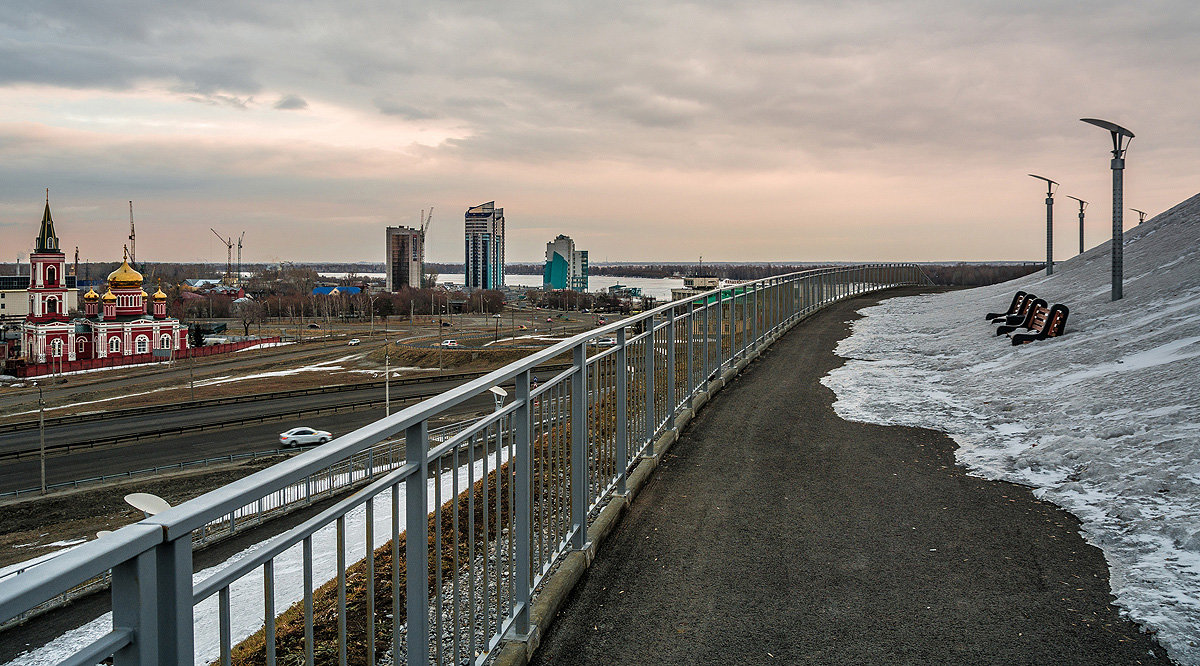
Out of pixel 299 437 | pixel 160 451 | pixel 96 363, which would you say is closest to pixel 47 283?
pixel 96 363

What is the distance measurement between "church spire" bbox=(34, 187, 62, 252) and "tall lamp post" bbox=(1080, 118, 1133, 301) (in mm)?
99230

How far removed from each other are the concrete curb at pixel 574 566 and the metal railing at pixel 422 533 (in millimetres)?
86

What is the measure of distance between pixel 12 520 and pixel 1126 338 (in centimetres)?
3548

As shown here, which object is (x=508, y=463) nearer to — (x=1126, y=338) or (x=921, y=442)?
(x=921, y=442)

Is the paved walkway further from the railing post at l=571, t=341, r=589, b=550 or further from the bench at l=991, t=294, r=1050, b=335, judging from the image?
the bench at l=991, t=294, r=1050, b=335

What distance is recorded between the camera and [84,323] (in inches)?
3460

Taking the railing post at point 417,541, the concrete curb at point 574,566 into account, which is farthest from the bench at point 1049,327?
the railing post at point 417,541

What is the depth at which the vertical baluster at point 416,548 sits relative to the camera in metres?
2.62

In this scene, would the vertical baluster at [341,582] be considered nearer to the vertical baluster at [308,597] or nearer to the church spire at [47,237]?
the vertical baluster at [308,597]

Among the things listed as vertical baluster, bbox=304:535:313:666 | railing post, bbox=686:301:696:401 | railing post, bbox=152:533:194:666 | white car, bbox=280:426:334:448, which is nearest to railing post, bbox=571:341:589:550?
vertical baluster, bbox=304:535:313:666

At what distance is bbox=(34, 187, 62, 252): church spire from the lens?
281 ft

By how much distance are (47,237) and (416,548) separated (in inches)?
4158

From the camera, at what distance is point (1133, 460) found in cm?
597

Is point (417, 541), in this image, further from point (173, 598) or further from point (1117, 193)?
point (1117, 193)
